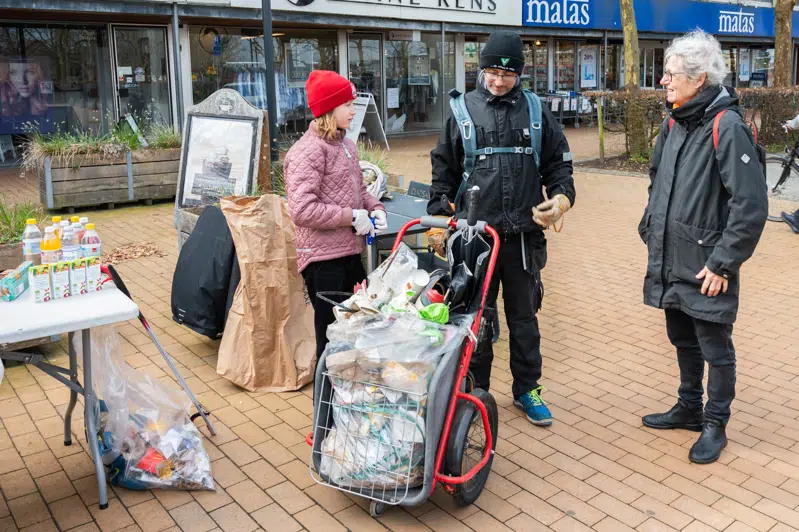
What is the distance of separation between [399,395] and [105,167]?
8005mm

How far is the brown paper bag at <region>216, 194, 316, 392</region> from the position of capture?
15.3 feet

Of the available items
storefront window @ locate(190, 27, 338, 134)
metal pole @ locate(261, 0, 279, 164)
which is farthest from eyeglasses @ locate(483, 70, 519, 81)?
storefront window @ locate(190, 27, 338, 134)

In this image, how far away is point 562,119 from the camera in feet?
72.2

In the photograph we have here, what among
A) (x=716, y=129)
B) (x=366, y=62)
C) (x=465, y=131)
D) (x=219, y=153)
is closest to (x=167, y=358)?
(x=465, y=131)

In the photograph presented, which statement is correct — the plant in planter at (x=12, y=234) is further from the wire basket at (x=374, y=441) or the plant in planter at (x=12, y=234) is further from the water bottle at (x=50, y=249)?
the wire basket at (x=374, y=441)

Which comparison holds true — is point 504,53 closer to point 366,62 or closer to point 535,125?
point 535,125

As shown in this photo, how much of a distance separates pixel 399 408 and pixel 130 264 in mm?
5202

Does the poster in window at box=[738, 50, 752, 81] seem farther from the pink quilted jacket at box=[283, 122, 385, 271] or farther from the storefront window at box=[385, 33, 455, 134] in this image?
the pink quilted jacket at box=[283, 122, 385, 271]

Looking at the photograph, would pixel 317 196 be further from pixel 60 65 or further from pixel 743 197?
pixel 60 65

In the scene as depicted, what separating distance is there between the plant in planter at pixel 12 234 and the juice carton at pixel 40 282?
2.32 metres

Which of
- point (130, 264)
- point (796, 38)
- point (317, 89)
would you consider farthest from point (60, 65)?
point (796, 38)

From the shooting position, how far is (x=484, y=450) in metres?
3.73

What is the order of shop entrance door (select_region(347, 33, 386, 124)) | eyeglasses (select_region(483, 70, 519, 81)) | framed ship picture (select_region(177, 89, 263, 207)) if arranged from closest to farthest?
eyeglasses (select_region(483, 70, 519, 81)) < framed ship picture (select_region(177, 89, 263, 207)) < shop entrance door (select_region(347, 33, 386, 124))

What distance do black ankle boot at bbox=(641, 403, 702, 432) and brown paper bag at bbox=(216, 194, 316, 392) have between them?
2010 millimetres
